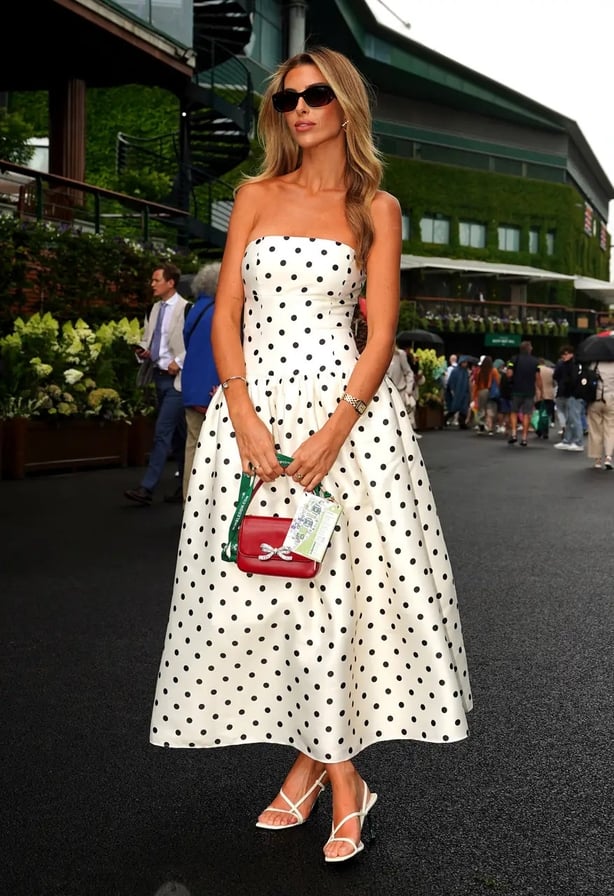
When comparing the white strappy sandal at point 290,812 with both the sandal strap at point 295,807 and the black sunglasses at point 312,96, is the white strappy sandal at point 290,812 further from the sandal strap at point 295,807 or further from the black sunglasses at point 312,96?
the black sunglasses at point 312,96

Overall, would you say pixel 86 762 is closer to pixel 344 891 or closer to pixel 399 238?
pixel 344 891

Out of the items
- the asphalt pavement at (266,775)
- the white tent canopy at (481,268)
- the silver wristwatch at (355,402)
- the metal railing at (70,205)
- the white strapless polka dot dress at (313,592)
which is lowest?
the asphalt pavement at (266,775)

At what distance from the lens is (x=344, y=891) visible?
9.05ft

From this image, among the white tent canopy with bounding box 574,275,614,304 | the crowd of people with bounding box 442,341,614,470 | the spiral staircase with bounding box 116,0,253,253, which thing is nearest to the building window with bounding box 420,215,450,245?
the white tent canopy with bounding box 574,275,614,304

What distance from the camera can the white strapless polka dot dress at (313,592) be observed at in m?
2.95

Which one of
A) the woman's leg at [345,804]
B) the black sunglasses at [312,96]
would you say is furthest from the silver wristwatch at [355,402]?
the woman's leg at [345,804]

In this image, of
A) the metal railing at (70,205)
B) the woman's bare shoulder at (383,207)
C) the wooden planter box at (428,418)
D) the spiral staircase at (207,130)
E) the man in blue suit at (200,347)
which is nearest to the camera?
the woman's bare shoulder at (383,207)

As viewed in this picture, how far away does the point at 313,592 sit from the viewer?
2.96 meters

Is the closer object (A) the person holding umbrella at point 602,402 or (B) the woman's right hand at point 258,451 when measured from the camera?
(B) the woman's right hand at point 258,451

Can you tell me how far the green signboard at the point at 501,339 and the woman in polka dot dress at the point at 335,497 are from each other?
54.4m

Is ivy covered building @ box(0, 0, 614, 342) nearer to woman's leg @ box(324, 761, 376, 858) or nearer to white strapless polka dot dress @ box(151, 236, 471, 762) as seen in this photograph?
white strapless polka dot dress @ box(151, 236, 471, 762)

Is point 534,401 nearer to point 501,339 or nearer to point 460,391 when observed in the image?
point 460,391

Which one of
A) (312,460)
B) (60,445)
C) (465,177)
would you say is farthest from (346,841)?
(465,177)

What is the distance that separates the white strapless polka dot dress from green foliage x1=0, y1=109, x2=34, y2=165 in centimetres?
2163
